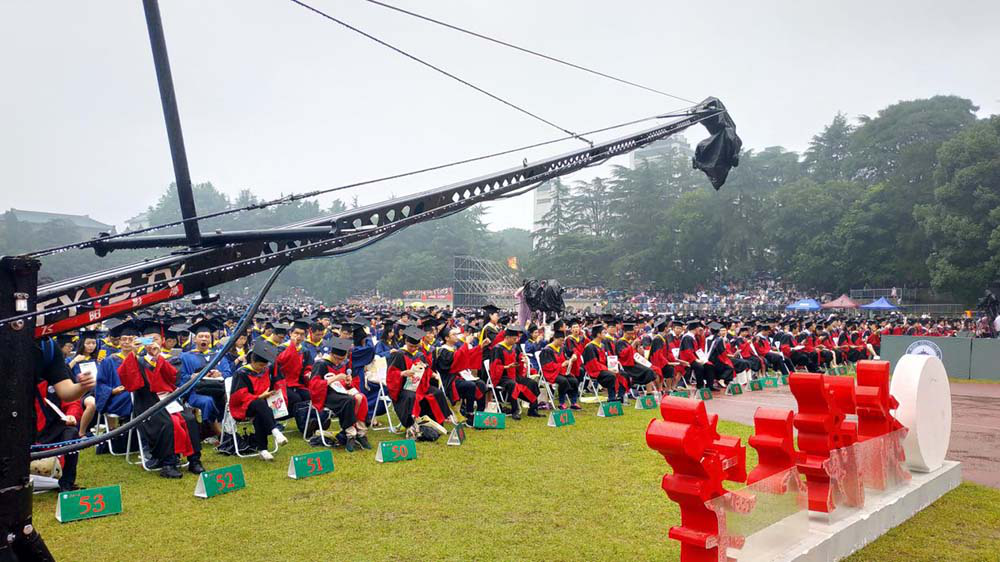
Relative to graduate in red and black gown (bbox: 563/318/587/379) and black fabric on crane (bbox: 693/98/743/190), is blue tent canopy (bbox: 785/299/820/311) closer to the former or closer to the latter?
graduate in red and black gown (bbox: 563/318/587/379)

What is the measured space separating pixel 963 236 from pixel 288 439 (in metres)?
35.2

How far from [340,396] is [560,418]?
152 inches

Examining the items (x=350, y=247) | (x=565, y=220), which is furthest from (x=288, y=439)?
(x=565, y=220)

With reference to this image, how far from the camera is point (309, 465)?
7605 mm

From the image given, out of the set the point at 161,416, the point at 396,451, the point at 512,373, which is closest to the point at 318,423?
the point at 396,451

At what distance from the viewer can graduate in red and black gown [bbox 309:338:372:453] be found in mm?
9070

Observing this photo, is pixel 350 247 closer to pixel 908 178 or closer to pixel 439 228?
pixel 908 178

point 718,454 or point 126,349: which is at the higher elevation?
point 126,349

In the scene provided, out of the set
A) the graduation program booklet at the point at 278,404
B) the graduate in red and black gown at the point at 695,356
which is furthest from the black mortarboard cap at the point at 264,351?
the graduate in red and black gown at the point at 695,356

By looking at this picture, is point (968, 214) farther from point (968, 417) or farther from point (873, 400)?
point (873, 400)

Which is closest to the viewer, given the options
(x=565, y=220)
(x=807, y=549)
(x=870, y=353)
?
(x=807, y=549)

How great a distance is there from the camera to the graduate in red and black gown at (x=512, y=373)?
37.7ft

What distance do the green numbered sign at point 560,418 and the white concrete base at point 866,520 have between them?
17.6 ft

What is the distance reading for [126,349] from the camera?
25.5ft
